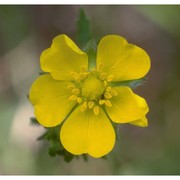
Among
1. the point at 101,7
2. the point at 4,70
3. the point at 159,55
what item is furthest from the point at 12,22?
the point at 159,55

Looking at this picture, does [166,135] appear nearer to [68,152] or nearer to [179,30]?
[179,30]

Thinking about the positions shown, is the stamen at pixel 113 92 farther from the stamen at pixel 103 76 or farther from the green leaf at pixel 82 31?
the green leaf at pixel 82 31

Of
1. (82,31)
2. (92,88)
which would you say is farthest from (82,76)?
(82,31)

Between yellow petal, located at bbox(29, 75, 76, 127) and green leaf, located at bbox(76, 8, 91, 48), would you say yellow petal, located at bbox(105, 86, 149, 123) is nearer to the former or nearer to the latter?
yellow petal, located at bbox(29, 75, 76, 127)

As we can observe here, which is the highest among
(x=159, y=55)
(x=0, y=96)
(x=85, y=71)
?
(x=85, y=71)

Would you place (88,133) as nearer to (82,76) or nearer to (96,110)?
(96,110)

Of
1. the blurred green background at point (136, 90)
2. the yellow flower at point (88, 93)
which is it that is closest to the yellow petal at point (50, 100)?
the yellow flower at point (88, 93)
